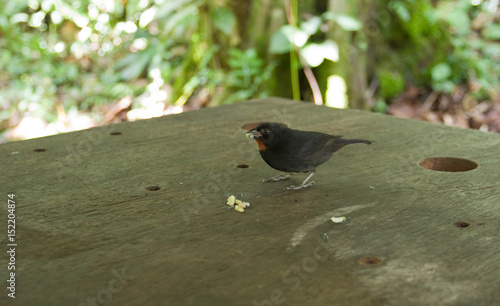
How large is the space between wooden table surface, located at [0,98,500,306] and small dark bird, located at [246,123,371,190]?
6 cm

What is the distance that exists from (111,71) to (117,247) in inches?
246

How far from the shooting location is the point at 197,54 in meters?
6.16

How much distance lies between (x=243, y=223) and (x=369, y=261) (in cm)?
38

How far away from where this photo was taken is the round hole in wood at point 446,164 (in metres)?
2.11

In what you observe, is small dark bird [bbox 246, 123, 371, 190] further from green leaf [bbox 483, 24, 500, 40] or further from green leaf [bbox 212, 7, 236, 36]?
green leaf [bbox 483, 24, 500, 40]

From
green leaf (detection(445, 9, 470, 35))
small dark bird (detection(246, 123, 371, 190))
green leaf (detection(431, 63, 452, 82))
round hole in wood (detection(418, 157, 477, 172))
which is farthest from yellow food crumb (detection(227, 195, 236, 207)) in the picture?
green leaf (detection(445, 9, 470, 35))

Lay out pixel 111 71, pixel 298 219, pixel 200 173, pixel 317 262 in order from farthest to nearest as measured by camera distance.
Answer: pixel 111 71
pixel 200 173
pixel 298 219
pixel 317 262

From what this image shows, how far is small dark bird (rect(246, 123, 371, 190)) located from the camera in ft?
6.44

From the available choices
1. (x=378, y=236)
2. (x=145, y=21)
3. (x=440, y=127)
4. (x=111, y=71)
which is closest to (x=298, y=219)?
(x=378, y=236)

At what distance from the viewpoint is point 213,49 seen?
5848 millimetres

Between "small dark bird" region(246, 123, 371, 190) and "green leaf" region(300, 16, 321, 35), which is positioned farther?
"green leaf" region(300, 16, 321, 35)

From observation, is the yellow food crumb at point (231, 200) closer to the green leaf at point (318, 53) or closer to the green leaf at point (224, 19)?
the green leaf at point (318, 53)

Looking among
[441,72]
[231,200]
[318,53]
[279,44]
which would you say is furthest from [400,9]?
[231,200]

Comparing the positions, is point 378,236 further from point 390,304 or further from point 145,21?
point 145,21
